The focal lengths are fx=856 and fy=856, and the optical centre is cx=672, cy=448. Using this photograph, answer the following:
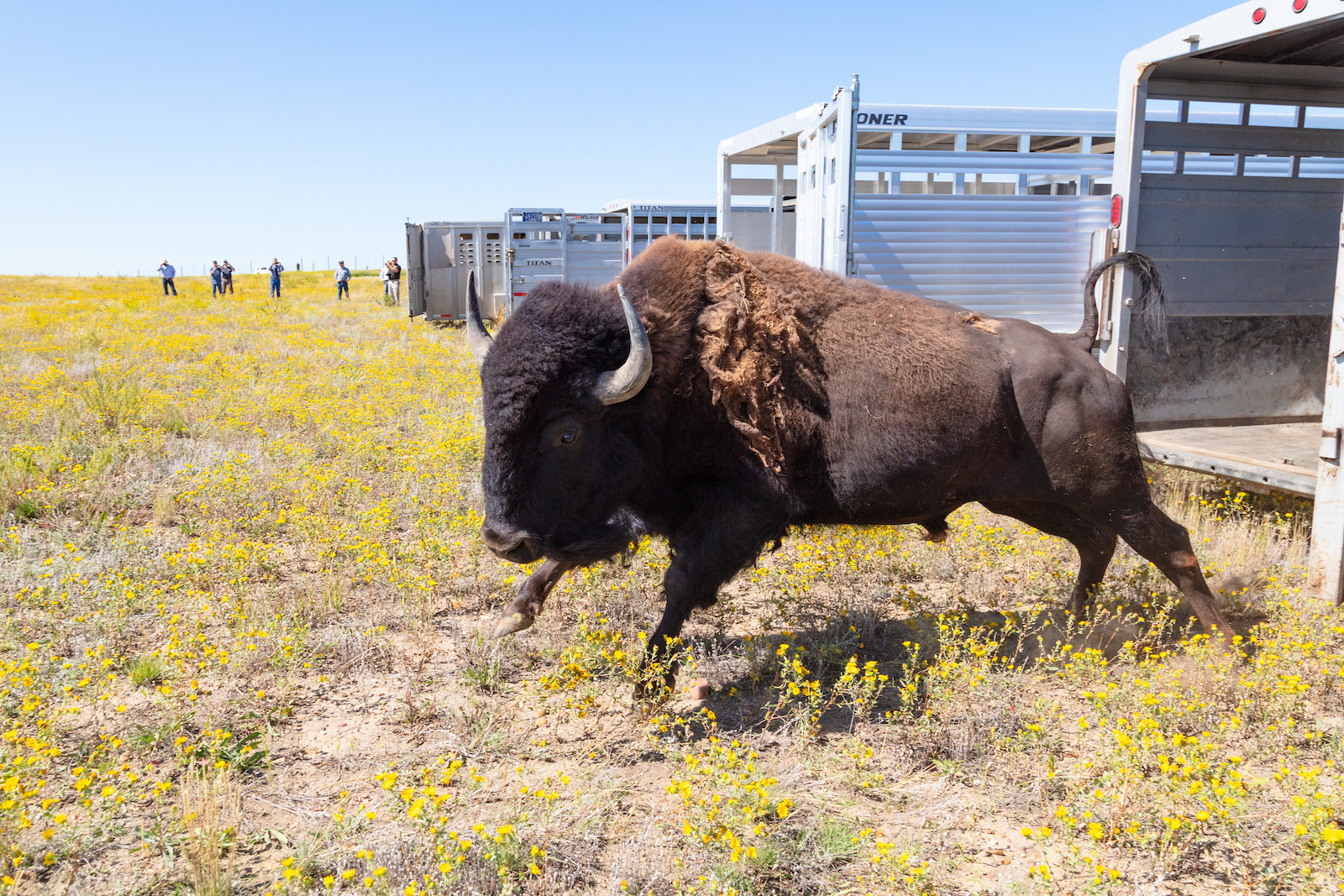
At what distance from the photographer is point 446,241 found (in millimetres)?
25625

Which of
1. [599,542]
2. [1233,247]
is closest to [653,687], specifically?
[599,542]

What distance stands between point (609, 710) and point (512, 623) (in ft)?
2.83

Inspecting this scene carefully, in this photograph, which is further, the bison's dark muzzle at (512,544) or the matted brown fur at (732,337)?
the matted brown fur at (732,337)

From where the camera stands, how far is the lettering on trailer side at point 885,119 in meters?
7.93

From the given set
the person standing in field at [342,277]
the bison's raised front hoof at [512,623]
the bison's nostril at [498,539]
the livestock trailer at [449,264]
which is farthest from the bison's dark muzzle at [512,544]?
the person standing in field at [342,277]

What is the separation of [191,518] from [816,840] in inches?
226

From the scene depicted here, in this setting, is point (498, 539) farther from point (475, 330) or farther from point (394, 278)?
point (394, 278)

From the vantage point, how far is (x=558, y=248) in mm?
21484

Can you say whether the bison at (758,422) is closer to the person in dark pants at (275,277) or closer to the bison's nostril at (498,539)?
the bison's nostril at (498,539)

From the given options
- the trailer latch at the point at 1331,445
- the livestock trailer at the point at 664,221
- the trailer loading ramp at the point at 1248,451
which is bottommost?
the trailer loading ramp at the point at 1248,451

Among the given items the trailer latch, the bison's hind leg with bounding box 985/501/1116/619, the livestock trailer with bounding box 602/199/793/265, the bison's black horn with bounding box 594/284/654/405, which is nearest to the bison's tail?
the bison's hind leg with bounding box 985/501/1116/619

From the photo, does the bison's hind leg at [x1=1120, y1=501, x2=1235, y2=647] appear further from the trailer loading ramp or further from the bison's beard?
the bison's beard

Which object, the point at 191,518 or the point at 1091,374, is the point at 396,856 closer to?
the point at 1091,374

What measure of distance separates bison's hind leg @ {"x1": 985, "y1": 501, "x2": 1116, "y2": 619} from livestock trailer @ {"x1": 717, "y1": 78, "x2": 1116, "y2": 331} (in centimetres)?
312
